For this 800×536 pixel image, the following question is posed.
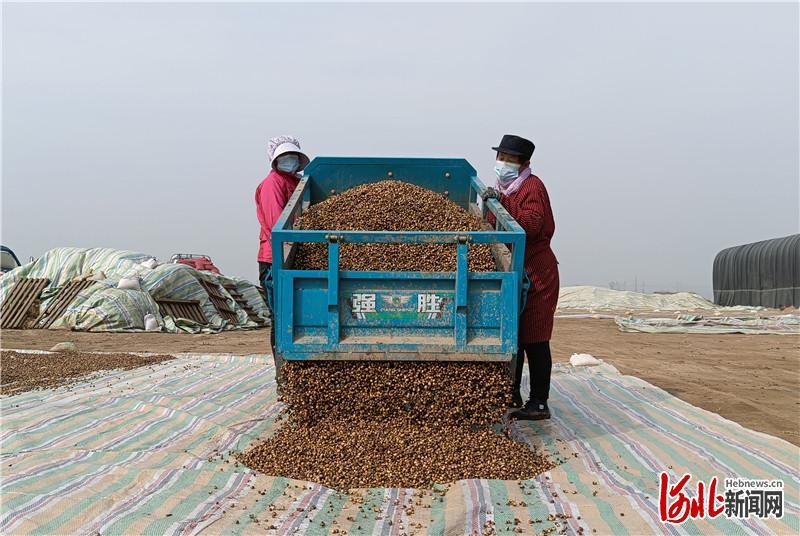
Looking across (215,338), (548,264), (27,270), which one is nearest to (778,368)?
(548,264)

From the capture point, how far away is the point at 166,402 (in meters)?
5.27

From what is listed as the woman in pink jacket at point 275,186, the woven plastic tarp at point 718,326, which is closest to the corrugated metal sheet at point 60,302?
the woman in pink jacket at point 275,186

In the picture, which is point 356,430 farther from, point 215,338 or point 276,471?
point 215,338

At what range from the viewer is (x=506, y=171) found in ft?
15.8

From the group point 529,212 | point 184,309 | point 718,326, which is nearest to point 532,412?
point 529,212

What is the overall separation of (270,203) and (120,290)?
10.1m

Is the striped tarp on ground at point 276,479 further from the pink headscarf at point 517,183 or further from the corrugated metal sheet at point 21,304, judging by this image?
the corrugated metal sheet at point 21,304

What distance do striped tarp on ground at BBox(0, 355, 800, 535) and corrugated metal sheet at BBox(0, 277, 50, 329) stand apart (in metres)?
9.51

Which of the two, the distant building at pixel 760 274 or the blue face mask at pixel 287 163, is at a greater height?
the blue face mask at pixel 287 163

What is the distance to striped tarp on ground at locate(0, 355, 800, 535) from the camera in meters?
2.87

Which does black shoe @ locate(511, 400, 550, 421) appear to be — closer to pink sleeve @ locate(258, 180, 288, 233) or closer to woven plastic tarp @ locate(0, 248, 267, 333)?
pink sleeve @ locate(258, 180, 288, 233)

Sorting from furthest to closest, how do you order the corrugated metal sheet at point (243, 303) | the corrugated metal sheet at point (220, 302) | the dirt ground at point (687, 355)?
the corrugated metal sheet at point (243, 303) → the corrugated metal sheet at point (220, 302) → the dirt ground at point (687, 355)

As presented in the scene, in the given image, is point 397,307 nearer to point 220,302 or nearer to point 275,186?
point 275,186

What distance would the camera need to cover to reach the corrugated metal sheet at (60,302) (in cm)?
1391
